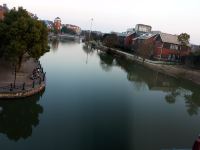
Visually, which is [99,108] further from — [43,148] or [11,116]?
[43,148]

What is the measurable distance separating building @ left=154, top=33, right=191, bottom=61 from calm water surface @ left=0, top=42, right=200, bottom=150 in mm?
30309

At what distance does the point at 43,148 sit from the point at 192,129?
37.3ft

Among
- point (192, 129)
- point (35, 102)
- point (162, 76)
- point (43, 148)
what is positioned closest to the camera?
point (43, 148)

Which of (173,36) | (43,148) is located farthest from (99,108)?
(173,36)

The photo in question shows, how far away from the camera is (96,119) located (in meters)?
19.0

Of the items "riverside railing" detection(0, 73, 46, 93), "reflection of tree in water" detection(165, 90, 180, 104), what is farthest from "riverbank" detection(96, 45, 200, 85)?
"riverside railing" detection(0, 73, 46, 93)

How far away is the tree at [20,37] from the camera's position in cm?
2441

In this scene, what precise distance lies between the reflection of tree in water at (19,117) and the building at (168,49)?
4306 cm

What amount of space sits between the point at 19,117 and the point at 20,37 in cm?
913

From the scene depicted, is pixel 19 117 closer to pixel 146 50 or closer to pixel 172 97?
pixel 172 97

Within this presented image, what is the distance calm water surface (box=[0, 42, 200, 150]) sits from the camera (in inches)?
600

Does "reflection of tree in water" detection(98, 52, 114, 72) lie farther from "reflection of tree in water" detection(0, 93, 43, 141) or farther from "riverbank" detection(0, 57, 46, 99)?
"reflection of tree in water" detection(0, 93, 43, 141)

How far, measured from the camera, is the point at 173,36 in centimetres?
6450

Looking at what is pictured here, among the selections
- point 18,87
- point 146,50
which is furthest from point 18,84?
point 146,50
